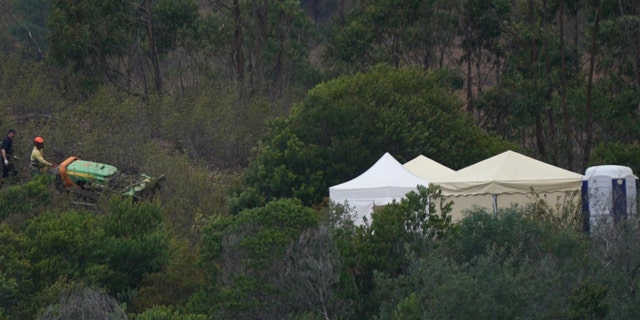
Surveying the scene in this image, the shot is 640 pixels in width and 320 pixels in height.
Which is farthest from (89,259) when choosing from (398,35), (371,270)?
(398,35)

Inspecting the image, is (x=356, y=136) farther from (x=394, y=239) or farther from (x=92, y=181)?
(x=394, y=239)

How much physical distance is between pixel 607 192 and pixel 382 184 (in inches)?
204

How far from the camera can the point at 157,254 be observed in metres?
21.9

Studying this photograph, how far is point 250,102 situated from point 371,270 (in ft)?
75.6

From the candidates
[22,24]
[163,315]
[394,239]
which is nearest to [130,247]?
[163,315]

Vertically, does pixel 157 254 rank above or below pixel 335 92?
below

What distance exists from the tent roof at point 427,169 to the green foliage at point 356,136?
3272 mm

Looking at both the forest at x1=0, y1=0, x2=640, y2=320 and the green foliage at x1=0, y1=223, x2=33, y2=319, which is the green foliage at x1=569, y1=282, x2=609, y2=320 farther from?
the green foliage at x1=0, y1=223, x2=33, y2=319

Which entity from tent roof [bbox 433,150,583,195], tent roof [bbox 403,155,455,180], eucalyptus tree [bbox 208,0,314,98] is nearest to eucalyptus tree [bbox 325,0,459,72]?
Result: eucalyptus tree [bbox 208,0,314,98]

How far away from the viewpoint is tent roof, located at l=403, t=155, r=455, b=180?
26.9 meters

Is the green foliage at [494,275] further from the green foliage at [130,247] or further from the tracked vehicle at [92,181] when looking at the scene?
the tracked vehicle at [92,181]

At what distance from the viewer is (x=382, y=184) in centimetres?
2552

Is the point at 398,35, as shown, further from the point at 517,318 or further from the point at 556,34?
the point at 517,318

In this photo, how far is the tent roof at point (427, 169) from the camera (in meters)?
26.9
